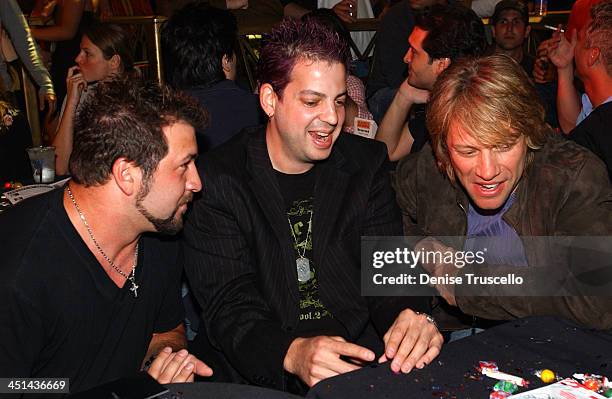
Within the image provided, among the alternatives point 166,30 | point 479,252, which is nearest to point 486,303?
point 479,252

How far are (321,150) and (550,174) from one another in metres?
0.77

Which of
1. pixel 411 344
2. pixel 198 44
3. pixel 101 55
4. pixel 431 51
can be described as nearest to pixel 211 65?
pixel 198 44

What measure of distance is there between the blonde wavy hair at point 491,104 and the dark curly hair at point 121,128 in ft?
2.91

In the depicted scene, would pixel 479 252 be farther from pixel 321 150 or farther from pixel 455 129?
pixel 321 150

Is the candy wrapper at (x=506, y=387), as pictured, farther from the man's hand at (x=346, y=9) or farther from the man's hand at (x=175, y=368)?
the man's hand at (x=346, y=9)

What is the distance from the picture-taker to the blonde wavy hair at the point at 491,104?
2191 millimetres

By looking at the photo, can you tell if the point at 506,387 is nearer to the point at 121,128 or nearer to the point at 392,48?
the point at 121,128

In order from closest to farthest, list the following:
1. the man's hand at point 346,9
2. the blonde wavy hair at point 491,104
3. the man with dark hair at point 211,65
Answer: the blonde wavy hair at point 491,104, the man with dark hair at point 211,65, the man's hand at point 346,9

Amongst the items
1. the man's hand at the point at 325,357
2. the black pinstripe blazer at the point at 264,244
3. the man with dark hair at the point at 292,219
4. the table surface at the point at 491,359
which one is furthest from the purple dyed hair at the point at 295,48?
the table surface at the point at 491,359

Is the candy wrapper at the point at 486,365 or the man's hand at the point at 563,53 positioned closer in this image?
the candy wrapper at the point at 486,365

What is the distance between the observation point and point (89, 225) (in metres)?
1.97

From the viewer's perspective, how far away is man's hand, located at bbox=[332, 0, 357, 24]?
636cm

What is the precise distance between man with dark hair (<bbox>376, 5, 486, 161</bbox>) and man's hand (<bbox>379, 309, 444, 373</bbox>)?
164 centimetres

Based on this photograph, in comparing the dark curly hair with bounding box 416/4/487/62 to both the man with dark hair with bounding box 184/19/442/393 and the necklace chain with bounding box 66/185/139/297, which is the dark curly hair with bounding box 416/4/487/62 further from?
the necklace chain with bounding box 66/185/139/297
